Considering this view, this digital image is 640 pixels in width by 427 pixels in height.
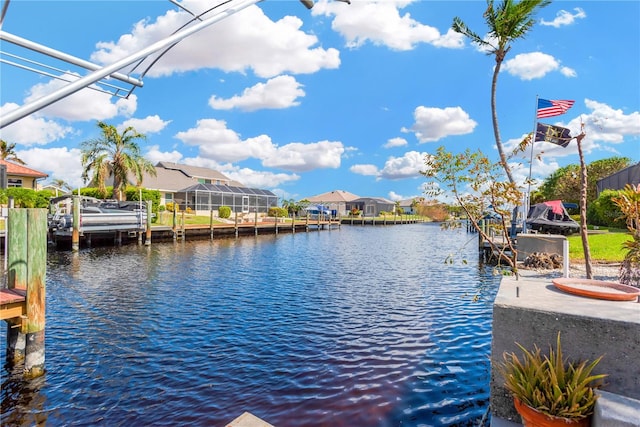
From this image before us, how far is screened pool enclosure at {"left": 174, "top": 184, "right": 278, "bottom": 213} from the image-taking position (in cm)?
4653

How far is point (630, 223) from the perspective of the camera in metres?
6.42

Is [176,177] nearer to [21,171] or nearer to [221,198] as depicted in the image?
[221,198]

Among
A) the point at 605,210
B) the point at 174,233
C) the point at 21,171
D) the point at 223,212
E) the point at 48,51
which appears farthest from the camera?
the point at 223,212

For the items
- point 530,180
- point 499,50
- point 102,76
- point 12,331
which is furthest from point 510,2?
point 12,331

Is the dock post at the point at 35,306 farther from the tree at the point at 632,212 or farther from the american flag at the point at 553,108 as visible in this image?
the american flag at the point at 553,108

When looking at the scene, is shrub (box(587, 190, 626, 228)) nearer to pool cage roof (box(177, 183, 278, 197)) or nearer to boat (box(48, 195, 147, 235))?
boat (box(48, 195, 147, 235))

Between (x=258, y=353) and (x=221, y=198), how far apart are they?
4358 cm

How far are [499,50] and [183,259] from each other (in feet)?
57.7

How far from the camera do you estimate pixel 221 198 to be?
4903 cm

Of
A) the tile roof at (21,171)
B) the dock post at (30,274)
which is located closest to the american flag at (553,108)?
the dock post at (30,274)

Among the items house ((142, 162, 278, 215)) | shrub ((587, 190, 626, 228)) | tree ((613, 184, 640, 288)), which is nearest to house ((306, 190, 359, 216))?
house ((142, 162, 278, 215))

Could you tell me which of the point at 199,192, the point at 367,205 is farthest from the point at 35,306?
the point at 367,205

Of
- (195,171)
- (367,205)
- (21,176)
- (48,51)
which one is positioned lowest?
(48,51)

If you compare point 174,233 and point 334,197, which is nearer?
point 174,233
